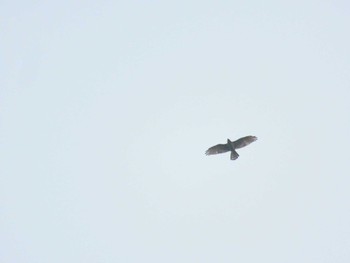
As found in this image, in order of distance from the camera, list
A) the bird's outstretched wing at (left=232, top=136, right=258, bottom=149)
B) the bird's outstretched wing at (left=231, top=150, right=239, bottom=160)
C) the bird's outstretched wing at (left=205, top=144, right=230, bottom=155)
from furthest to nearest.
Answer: the bird's outstretched wing at (left=205, top=144, right=230, bottom=155) < the bird's outstretched wing at (left=232, top=136, right=258, bottom=149) < the bird's outstretched wing at (left=231, top=150, right=239, bottom=160)

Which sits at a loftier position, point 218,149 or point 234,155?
point 218,149

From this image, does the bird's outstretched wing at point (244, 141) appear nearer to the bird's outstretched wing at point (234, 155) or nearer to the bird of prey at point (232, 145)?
the bird of prey at point (232, 145)

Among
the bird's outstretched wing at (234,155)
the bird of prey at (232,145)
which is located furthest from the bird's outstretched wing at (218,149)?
the bird's outstretched wing at (234,155)

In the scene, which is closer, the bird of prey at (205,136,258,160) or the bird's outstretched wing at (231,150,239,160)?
the bird's outstretched wing at (231,150,239,160)

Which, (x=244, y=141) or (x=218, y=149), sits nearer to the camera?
(x=244, y=141)

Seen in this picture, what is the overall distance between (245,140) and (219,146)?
2074 millimetres

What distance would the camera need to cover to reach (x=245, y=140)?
2436 cm

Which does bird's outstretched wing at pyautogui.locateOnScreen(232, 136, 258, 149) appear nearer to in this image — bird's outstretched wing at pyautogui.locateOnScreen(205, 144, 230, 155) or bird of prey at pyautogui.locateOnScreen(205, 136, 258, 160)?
bird of prey at pyautogui.locateOnScreen(205, 136, 258, 160)

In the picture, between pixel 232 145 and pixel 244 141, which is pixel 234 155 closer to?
pixel 232 145

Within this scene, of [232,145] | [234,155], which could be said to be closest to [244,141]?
[232,145]

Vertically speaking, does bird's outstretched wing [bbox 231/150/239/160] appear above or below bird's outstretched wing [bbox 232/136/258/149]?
below

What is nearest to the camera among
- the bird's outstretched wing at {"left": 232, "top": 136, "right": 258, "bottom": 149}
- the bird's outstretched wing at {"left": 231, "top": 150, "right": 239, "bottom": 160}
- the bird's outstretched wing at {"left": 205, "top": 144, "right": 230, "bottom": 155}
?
the bird's outstretched wing at {"left": 231, "top": 150, "right": 239, "bottom": 160}

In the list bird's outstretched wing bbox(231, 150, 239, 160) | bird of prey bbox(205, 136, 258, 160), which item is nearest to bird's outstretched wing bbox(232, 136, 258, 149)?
bird of prey bbox(205, 136, 258, 160)

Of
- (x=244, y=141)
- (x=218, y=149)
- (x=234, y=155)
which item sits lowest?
(x=234, y=155)
